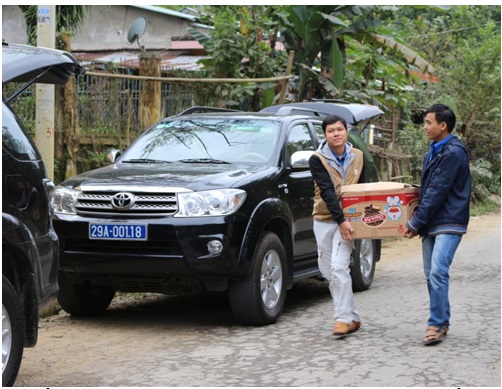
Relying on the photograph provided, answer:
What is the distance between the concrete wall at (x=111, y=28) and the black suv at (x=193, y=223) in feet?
55.4

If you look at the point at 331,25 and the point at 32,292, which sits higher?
the point at 331,25

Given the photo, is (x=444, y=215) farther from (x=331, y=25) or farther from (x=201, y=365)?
(x=331, y=25)

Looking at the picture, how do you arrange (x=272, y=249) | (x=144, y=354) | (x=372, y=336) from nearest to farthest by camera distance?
(x=144, y=354) → (x=372, y=336) → (x=272, y=249)

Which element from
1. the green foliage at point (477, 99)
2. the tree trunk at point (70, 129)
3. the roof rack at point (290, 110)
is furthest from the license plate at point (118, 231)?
the green foliage at point (477, 99)

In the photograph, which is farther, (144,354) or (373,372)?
(144,354)

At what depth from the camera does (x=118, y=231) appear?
754 cm

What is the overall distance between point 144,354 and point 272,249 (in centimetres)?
173

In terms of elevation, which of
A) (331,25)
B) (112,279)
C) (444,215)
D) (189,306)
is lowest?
(189,306)

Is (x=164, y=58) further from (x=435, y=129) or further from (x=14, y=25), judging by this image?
(x=435, y=129)

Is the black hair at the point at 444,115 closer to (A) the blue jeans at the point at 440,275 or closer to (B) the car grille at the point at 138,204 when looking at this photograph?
(A) the blue jeans at the point at 440,275

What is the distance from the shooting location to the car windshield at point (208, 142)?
866cm

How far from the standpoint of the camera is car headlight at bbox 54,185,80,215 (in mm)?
7828

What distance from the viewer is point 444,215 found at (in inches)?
280

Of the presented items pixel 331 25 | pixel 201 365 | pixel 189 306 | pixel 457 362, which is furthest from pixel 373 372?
pixel 331 25
